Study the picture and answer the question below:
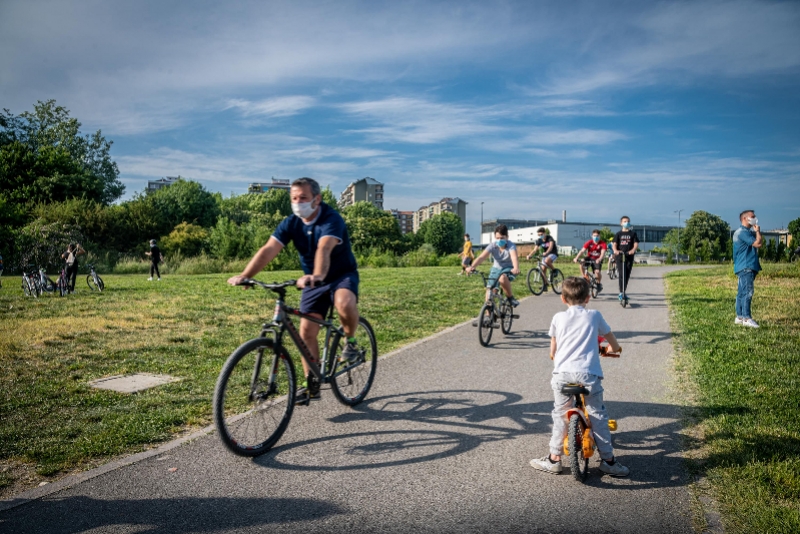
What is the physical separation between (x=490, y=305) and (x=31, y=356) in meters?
6.69

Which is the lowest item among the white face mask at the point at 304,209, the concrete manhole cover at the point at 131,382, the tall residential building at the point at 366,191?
the concrete manhole cover at the point at 131,382

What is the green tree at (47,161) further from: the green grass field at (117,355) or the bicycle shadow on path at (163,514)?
the bicycle shadow on path at (163,514)

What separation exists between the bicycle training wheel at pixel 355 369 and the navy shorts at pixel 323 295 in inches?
12.4

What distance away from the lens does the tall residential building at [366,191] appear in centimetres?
16125

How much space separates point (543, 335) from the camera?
1014cm

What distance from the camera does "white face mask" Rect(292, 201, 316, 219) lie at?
16.1ft

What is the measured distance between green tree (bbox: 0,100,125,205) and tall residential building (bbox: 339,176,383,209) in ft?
314

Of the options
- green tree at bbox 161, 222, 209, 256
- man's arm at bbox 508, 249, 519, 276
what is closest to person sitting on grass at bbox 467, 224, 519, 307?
man's arm at bbox 508, 249, 519, 276

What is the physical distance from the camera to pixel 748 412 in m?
5.27

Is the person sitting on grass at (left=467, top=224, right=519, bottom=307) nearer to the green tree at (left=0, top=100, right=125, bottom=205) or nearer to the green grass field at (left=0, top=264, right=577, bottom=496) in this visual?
the green grass field at (left=0, top=264, right=577, bottom=496)

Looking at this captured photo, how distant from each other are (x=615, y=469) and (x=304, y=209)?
3031mm

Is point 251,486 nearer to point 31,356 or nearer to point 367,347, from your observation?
point 367,347

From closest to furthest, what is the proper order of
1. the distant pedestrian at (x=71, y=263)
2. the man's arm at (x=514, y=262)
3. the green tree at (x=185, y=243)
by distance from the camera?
the man's arm at (x=514, y=262) < the distant pedestrian at (x=71, y=263) < the green tree at (x=185, y=243)

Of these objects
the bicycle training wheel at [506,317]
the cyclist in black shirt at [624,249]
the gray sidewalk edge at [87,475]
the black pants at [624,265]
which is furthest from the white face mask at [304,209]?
the black pants at [624,265]
